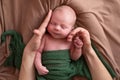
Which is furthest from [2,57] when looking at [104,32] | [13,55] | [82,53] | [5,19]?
[104,32]

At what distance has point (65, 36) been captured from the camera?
1217 millimetres

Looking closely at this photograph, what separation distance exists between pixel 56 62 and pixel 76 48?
12 centimetres

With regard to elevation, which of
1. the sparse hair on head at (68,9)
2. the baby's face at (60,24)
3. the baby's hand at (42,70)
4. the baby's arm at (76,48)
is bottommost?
the baby's hand at (42,70)

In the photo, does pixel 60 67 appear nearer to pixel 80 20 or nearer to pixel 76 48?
pixel 76 48

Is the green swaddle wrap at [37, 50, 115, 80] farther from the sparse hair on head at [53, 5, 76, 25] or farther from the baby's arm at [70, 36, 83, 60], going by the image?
the sparse hair on head at [53, 5, 76, 25]

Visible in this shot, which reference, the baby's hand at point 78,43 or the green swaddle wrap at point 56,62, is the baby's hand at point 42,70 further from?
the baby's hand at point 78,43

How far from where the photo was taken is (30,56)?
1.21 meters

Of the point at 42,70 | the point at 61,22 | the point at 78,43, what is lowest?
the point at 42,70

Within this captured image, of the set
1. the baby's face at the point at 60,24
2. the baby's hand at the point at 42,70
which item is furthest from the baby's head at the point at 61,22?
the baby's hand at the point at 42,70

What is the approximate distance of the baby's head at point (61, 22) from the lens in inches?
46.5

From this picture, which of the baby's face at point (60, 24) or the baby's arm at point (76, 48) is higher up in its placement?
the baby's face at point (60, 24)

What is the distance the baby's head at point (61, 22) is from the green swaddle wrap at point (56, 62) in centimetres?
10

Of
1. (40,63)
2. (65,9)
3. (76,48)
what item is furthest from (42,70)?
(65,9)

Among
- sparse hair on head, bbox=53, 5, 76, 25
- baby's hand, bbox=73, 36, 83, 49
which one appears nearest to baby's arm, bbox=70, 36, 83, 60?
baby's hand, bbox=73, 36, 83, 49
